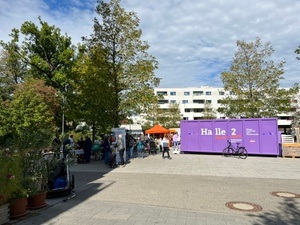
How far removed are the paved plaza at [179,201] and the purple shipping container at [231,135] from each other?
7.80 m

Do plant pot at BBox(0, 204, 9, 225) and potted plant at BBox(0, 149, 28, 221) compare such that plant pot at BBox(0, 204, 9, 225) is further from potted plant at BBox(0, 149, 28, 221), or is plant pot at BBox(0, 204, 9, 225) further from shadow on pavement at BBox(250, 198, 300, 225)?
shadow on pavement at BBox(250, 198, 300, 225)

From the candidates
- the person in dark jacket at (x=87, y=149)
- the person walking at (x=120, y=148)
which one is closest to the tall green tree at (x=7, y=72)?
the person in dark jacket at (x=87, y=149)

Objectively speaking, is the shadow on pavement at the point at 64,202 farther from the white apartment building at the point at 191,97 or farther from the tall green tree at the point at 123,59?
the white apartment building at the point at 191,97

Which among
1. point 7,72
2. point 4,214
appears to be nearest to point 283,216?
point 4,214

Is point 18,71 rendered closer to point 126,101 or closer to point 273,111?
point 126,101

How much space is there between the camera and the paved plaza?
19.5ft

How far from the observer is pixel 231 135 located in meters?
20.6

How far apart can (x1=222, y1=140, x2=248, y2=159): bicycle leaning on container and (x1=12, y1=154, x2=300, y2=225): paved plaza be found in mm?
7057

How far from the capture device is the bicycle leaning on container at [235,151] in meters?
18.7

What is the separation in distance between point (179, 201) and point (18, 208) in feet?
12.2

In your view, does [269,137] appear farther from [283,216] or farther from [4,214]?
[4,214]

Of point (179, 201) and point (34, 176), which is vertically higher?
point (34, 176)

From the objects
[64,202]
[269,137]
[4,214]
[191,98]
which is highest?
[191,98]

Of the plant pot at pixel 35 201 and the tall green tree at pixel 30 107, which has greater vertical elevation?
the tall green tree at pixel 30 107
